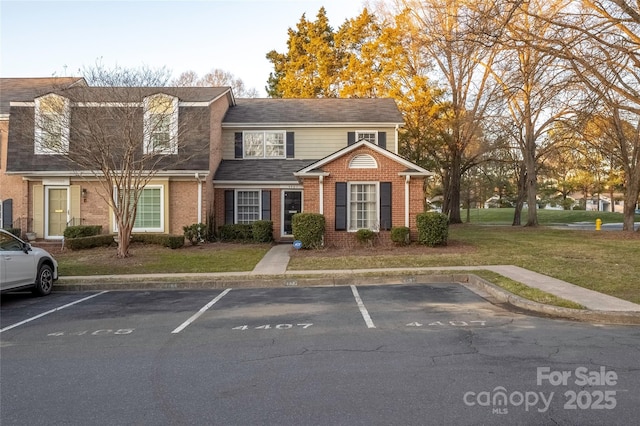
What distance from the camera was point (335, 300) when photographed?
9.64 meters

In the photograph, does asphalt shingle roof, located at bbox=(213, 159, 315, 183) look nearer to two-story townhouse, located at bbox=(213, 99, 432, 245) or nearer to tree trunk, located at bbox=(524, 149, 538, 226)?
two-story townhouse, located at bbox=(213, 99, 432, 245)

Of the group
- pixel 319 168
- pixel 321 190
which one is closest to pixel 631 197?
pixel 321 190

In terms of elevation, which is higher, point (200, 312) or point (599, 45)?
point (599, 45)

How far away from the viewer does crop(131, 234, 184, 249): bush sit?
18234 mm

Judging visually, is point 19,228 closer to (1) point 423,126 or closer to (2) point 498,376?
(2) point 498,376

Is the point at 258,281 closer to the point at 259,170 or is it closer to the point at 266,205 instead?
the point at 266,205

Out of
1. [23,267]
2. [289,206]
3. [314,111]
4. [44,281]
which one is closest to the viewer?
[23,267]

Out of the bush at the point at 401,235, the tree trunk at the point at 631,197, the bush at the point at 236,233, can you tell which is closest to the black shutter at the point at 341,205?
the bush at the point at 401,235

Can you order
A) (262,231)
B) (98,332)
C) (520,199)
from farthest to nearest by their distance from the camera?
(520,199)
(262,231)
(98,332)

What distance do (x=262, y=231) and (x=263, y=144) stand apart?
5484mm

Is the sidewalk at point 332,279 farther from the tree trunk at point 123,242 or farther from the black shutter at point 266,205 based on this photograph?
the black shutter at point 266,205

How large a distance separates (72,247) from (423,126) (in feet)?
73.4

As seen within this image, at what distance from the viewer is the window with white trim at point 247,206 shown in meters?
22.0

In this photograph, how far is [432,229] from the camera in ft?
57.3
